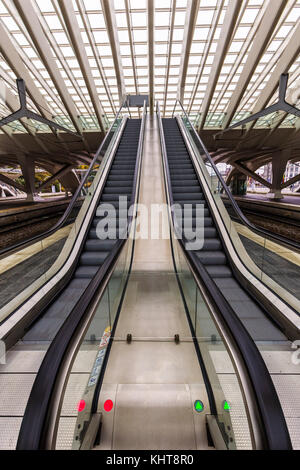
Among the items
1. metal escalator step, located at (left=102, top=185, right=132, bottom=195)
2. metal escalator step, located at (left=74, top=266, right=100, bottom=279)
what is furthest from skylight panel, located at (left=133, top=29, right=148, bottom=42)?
metal escalator step, located at (left=74, top=266, right=100, bottom=279)

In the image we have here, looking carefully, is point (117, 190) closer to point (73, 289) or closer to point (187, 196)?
point (187, 196)

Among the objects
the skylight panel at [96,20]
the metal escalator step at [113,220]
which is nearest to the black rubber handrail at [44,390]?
the metal escalator step at [113,220]

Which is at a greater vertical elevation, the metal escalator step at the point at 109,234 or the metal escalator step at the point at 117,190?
the metal escalator step at the point at 117,190

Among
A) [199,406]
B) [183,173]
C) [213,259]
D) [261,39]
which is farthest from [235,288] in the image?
[261,39]

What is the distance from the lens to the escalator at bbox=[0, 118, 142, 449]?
1933 millimetres

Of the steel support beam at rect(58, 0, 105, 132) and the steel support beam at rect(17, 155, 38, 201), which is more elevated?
the steel support beam at rect(58, 0, 105, 132)

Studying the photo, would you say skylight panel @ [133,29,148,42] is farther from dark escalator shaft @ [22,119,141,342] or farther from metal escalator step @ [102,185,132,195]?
metal escalator step @ [102,185,132,195]

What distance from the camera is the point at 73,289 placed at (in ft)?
12.2

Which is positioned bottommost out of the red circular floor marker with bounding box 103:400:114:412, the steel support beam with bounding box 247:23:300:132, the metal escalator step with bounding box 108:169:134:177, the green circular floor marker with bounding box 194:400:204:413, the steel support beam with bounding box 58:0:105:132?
the red circular floor marker with bounding box 103:400:114:412

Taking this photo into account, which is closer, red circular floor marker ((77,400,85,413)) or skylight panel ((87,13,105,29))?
red circular floor marker ((77,400,85,413))

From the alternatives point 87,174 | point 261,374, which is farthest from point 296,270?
point 87,174

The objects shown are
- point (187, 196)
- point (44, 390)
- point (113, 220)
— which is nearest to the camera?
point (44, 390)

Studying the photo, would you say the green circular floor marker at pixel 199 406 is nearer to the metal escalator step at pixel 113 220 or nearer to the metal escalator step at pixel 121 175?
the metal escalator step at pixel 113 220

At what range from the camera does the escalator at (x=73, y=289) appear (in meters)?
1.93
